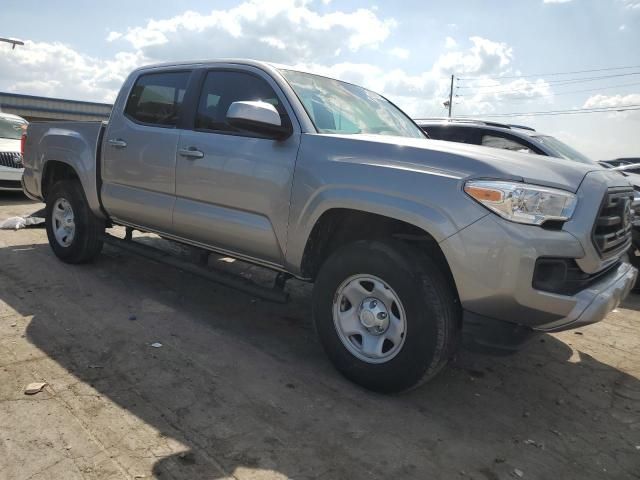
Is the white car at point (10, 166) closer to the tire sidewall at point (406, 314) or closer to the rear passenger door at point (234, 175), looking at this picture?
the rear passenger door at point (234, 175)

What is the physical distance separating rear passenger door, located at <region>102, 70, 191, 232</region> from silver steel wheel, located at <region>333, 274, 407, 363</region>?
177 centimetres

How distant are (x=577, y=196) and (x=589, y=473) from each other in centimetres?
136

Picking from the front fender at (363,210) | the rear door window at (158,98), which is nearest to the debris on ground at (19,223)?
the rear door window at (158,98)

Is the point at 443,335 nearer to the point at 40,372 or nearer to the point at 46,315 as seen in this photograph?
the point at 40,372

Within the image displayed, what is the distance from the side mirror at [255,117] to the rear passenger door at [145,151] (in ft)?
3.35

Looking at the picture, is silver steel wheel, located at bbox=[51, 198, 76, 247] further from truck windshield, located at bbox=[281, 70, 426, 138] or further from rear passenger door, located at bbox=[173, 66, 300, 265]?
truck windshield, located at bbox=[281, 70, 426, 138]

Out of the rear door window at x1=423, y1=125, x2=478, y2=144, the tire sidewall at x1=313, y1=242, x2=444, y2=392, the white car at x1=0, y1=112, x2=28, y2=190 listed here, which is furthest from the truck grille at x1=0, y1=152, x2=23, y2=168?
the tire sidewall at x1=313, y1=242, x2=444, y2=392

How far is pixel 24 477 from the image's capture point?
215cm

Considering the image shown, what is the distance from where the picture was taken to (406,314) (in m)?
2.80

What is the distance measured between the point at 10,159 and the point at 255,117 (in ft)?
26.1

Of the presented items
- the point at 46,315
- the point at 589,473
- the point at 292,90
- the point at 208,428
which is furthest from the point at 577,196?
the point at 46,315

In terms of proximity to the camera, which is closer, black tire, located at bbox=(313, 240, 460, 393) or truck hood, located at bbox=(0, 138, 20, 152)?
black tire, located at bbox=(313, 240, 460, 393)

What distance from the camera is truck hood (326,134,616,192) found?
2561mm

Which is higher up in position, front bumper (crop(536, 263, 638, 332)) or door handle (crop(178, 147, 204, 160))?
door handle (crop(178, 147, 204, 160))
